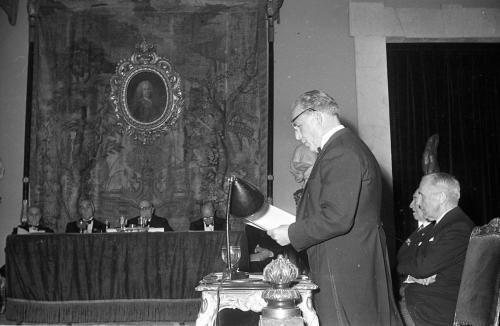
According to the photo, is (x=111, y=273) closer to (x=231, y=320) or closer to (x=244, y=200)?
(x=231, y=320)

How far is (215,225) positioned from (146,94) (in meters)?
2.56

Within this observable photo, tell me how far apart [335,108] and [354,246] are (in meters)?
0.62

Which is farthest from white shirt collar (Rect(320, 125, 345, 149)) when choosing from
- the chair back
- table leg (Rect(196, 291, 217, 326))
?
table leg (Rect(196, 291, 217, 326))

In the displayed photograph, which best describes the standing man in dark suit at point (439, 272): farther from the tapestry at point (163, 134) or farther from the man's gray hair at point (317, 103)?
the tapestry at point (163, 134)

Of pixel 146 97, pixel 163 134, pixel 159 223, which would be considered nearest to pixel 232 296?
pixel 159 223

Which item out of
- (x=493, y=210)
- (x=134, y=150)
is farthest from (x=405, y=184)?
(x=134, y=150)

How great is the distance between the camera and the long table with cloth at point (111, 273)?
5.46 meters

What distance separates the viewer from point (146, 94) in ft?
28.8

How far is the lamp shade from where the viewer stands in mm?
2512

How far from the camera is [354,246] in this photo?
219 centimetres

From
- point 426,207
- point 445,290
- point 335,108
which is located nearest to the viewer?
point 335,108

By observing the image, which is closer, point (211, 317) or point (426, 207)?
point (211, 317)

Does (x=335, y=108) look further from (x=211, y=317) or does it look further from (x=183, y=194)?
(x=183, y=194)

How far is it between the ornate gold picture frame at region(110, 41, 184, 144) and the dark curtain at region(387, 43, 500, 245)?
3.57 metres
